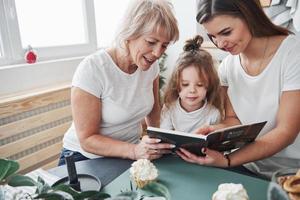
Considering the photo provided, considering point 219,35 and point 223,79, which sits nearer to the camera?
point 219,35

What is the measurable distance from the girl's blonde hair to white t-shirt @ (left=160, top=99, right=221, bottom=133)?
0.13 ft

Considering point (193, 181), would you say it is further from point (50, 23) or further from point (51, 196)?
point (50, 23)

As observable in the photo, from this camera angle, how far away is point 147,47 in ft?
3.73

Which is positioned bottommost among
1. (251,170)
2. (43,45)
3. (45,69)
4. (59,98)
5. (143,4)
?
(251,170)

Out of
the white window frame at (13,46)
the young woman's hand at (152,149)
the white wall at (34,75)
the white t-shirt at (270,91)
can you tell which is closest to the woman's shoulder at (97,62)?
the young woman's hand at (152,149)

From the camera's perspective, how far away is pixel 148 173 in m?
0.80

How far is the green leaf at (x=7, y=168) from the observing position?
41cm

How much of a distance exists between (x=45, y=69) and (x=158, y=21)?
3.93 feet

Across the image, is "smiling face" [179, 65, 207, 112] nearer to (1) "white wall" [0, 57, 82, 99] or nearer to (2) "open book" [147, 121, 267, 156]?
(2) "open book" [147, 121, 267, 156]

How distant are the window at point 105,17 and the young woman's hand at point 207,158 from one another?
1.86 metres

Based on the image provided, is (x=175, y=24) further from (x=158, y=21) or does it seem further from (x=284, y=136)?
(x=284, y=136)

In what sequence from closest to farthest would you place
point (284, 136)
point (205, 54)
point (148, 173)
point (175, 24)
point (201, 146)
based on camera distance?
point (148, 173) → point (201, 146) → point (284, 136) → point (175, 24) → point (205, 54)

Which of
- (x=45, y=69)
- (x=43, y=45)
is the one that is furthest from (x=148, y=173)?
(x=43, y=45)

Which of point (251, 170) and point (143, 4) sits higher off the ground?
point (143, 4)
